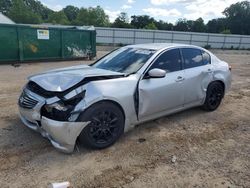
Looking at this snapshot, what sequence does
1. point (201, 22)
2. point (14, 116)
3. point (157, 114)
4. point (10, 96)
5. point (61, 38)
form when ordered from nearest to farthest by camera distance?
point (157, 114), point (14, 116), point (10, 96), point (61, 38), point (201, 22)

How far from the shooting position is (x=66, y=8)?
340 feet

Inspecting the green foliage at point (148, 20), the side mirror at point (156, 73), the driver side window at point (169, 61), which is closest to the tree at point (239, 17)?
the green foliage at point (148, 20)

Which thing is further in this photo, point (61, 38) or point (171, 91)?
point (61, 38)

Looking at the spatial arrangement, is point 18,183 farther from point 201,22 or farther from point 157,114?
point 201,22

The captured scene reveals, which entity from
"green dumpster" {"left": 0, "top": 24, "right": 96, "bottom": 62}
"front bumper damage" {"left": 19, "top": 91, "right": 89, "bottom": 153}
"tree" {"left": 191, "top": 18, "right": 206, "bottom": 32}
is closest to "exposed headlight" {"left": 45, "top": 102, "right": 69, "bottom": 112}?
"front bumper damage" {"left": 19, "top": 91, "right": 89, "bottom": 153}

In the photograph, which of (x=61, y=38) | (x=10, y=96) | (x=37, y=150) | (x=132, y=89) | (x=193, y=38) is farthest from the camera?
(x=193, y=38)

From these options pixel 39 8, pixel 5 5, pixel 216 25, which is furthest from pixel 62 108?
pixel 39 8

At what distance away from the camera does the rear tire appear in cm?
556

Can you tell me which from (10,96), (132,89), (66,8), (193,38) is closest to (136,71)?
(132,89)

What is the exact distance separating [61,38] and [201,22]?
6374cm

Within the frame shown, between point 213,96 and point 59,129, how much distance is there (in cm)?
368

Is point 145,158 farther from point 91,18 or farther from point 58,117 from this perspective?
point 91,18

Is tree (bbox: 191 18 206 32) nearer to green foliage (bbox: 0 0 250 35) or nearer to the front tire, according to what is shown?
green foliage (bbox: 0 0 250 35)

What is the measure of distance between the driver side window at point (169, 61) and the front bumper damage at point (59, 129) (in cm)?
170
